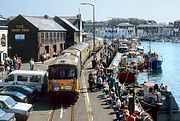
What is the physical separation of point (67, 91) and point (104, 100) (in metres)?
3.18

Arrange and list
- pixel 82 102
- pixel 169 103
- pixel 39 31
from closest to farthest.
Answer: pixel 169 103
pixel 82 102
pixel 39 31

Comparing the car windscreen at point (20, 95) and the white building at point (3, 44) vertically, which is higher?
the white building at point (3, 44)

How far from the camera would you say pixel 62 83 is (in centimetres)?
2797

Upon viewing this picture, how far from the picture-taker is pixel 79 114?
25.5 m

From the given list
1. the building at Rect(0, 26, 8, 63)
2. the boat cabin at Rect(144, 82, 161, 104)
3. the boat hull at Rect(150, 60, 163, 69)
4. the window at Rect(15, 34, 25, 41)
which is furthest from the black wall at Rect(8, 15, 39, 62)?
the boat cabin at Rect(144, 82, 161, 104)

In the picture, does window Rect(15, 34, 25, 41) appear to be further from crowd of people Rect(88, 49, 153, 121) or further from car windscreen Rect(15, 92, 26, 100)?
car windscreen Rect(15, 92, 26, 100)

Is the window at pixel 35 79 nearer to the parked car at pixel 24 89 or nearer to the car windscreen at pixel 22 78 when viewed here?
the car windscreen at pixel 22 78

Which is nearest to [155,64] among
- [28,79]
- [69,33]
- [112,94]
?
[69,33]

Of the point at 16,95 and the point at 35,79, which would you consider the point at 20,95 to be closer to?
the point at 16,95

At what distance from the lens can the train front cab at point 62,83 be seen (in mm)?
27969

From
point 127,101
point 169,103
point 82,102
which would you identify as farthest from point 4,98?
point 169,103

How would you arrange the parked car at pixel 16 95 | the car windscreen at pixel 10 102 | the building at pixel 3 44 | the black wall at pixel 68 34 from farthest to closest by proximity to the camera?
the black wall at pixel 68 34 < the building at pixel 3 44 < the parked car at pixel 16 95 < the car windscreen at pixel 10 102

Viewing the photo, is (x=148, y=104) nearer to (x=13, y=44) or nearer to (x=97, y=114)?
(x=97, y=114)

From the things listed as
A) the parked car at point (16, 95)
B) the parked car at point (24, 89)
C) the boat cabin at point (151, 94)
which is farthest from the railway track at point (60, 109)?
the boat cabin at point (151, 94)
